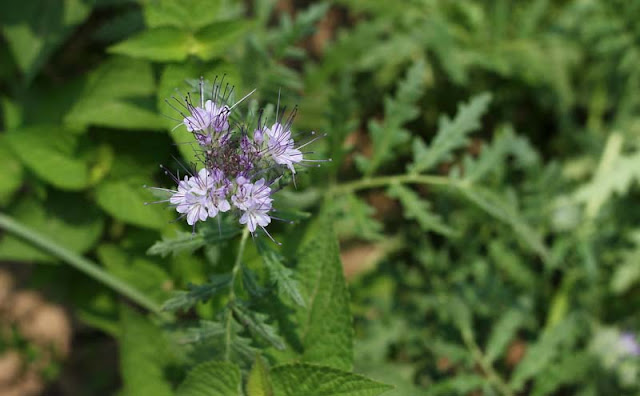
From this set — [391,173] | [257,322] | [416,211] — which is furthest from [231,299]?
[391,173]

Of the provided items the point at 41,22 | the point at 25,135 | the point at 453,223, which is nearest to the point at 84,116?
the point at 25,135

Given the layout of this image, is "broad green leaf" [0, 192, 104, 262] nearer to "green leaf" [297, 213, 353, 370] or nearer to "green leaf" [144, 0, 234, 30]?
"green leaf" [144, 0, 234, 30]

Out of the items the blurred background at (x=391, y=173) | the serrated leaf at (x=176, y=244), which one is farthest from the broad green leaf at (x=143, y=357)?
the serrated leaf at (x=176, y=244)

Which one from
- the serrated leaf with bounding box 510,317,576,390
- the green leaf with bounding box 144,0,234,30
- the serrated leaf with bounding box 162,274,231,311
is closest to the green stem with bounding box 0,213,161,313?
the serrated leaf with bounding box 162,274,231,311

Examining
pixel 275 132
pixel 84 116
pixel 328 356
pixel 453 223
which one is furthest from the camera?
pixel 453 223

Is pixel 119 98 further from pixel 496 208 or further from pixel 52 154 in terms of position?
pixel 496 208

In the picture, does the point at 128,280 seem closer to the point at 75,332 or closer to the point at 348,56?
the point at 75,332
